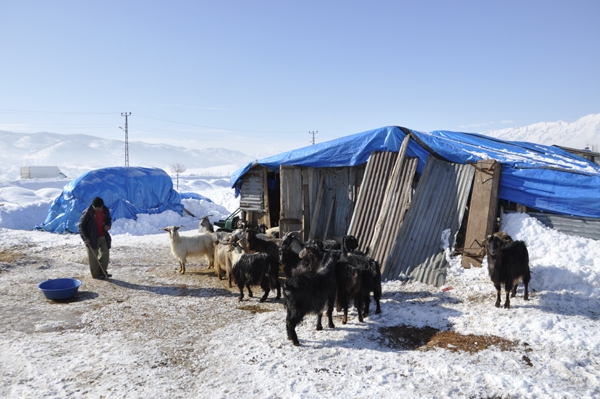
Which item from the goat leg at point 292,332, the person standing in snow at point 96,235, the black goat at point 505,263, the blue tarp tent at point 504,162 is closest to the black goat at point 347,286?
the goat leg at point 292,332

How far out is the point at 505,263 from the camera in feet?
20.5

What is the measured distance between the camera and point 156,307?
714 cm

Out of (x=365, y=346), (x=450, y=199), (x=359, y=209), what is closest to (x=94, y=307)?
(x=365, y=346)

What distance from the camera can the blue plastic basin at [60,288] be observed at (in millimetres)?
7453

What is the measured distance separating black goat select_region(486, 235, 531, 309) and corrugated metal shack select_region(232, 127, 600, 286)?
3.17 ft

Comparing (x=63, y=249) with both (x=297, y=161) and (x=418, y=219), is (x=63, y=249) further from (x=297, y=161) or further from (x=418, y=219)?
(x=418, y=219)

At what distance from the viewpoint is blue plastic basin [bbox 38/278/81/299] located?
24.5 feet

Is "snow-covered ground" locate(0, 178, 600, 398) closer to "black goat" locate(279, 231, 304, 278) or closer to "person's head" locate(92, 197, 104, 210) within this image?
"black goat" locate(279, 231, 304, 278)

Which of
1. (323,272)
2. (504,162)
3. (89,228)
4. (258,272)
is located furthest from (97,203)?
(504,162)

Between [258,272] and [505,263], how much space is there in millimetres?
4061

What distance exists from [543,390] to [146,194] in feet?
59.4

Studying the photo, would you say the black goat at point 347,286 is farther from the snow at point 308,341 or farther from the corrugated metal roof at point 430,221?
the corrugated metal roof at point 430,221

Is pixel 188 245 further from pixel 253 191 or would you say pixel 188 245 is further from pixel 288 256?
pixel 253 191

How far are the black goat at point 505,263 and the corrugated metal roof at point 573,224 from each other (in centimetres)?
206
